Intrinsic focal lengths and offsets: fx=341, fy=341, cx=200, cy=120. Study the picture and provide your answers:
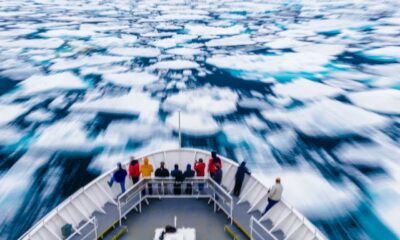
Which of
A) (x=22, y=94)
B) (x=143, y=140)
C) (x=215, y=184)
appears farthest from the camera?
(x=22, y=94)

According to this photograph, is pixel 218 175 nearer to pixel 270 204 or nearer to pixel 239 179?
pixel 239 179

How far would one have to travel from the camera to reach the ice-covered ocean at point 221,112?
853 cm

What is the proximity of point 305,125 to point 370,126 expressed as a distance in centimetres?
218

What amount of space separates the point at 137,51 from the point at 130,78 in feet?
20.6

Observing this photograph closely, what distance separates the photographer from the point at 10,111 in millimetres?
13102

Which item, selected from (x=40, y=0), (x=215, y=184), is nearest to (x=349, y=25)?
(x=215, y=184)

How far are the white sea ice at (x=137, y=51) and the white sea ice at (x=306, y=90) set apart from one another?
960 cm

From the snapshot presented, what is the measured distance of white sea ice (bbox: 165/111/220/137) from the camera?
38.2 ft

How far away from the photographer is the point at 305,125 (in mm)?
11938

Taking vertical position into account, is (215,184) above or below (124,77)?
Result: above

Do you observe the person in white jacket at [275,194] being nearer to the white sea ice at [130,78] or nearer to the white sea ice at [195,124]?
the white sea ice at [195,124]

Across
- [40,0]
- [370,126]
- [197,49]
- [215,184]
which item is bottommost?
[40,0]

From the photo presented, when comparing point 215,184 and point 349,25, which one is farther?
point 349,25

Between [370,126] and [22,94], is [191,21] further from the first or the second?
[370,126]
